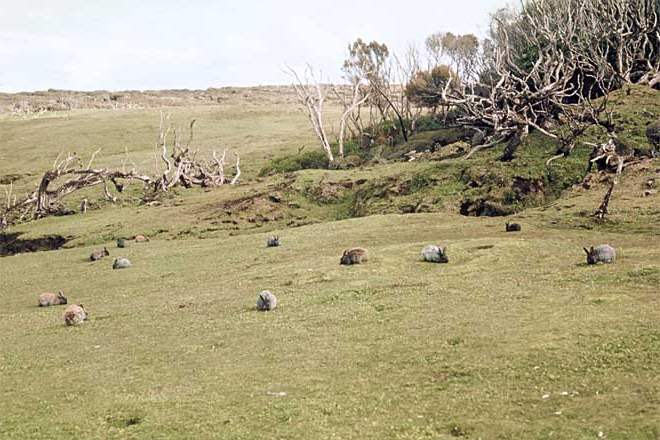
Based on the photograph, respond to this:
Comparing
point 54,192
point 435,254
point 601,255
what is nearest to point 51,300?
point 435,254

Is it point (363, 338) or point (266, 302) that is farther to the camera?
point (266, 302)

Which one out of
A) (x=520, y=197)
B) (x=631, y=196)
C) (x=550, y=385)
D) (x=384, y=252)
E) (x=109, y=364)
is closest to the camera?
(x=550, y=385)

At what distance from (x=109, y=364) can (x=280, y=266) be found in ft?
21.1

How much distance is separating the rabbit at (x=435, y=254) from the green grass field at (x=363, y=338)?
0.74 feet

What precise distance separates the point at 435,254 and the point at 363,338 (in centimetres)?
460

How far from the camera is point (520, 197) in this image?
2080cm

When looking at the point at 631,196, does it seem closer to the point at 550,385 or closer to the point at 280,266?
the point at 280,266

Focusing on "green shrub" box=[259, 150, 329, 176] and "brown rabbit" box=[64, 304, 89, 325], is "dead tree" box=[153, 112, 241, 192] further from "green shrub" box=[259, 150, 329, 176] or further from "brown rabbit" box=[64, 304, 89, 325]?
"brown rabbit" box=[64, 304, 89, 325]

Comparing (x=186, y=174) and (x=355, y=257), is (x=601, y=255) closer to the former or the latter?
(x=355, y=257)

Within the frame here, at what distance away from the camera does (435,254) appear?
1352cm

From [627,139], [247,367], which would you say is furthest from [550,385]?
[627,139]

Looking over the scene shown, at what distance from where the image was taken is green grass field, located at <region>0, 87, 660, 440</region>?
6777mm

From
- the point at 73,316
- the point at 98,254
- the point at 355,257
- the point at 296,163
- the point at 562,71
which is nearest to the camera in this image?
the point at 73,316

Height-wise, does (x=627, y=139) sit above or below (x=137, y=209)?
above
